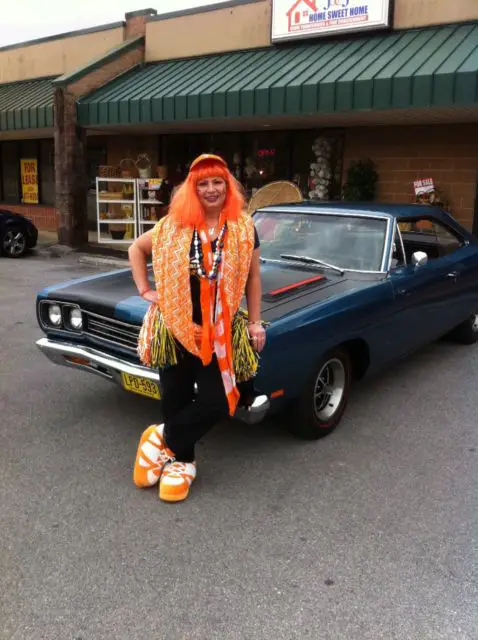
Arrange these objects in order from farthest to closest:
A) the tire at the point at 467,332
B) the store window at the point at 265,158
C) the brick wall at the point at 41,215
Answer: the brick wall at the point at 41,215
the store window at the point at 265,158
the tire at the point at 467,332

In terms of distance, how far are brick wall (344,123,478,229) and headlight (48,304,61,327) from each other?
9.13 metres

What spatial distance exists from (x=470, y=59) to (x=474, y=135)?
96.8 inches

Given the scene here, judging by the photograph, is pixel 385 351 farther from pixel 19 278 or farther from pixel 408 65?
pixel 19 278

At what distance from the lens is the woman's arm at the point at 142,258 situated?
3.11m

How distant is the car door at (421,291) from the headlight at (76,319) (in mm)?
2258

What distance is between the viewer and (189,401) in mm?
3320

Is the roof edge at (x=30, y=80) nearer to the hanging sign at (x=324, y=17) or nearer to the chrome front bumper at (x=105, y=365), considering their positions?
the hanging sign at (x=324, y=17)

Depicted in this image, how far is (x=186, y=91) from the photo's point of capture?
1178 cm

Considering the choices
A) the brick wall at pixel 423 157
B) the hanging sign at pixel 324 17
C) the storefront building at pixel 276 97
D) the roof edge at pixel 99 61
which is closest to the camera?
the storefront building at pixel 276 97

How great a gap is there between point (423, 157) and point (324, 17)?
10.3ft

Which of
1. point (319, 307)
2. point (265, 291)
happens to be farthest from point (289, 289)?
point (319, 307)

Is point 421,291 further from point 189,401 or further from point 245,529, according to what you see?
point 245,529

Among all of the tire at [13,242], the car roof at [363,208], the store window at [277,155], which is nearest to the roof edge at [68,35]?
the store window at [277,155]

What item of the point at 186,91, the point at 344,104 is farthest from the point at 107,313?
the point at 186,91
